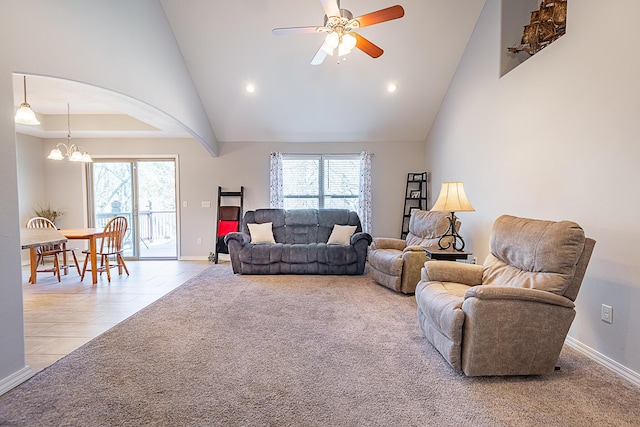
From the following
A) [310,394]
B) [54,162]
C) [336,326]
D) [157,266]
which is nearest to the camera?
[310,394]

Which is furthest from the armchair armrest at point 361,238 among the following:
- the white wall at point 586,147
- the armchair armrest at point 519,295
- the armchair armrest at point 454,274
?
the armchair armrest at point 519,295

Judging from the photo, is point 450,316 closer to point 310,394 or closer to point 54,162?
point 310,394

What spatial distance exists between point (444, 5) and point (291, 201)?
13.3 feet

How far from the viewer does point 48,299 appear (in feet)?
12.8

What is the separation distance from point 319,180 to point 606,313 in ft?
15.7

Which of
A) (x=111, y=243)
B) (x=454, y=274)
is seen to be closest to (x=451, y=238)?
(x=454, y=274)

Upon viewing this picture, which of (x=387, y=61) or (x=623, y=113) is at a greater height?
(x=387, y=61)

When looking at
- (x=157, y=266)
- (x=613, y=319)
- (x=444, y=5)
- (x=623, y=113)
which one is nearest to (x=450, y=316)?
(x=613, y=319)

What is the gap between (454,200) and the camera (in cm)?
344

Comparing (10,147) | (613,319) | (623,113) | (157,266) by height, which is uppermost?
(623,113)

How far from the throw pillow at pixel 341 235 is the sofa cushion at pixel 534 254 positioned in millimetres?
2564

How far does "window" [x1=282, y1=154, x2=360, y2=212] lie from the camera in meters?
6.38

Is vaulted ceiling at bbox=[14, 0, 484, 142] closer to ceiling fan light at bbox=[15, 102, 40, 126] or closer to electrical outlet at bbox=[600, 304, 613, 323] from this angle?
ceiling fan light at bbox=[15, 102, 40, 126]

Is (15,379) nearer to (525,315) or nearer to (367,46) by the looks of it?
(525,315)
